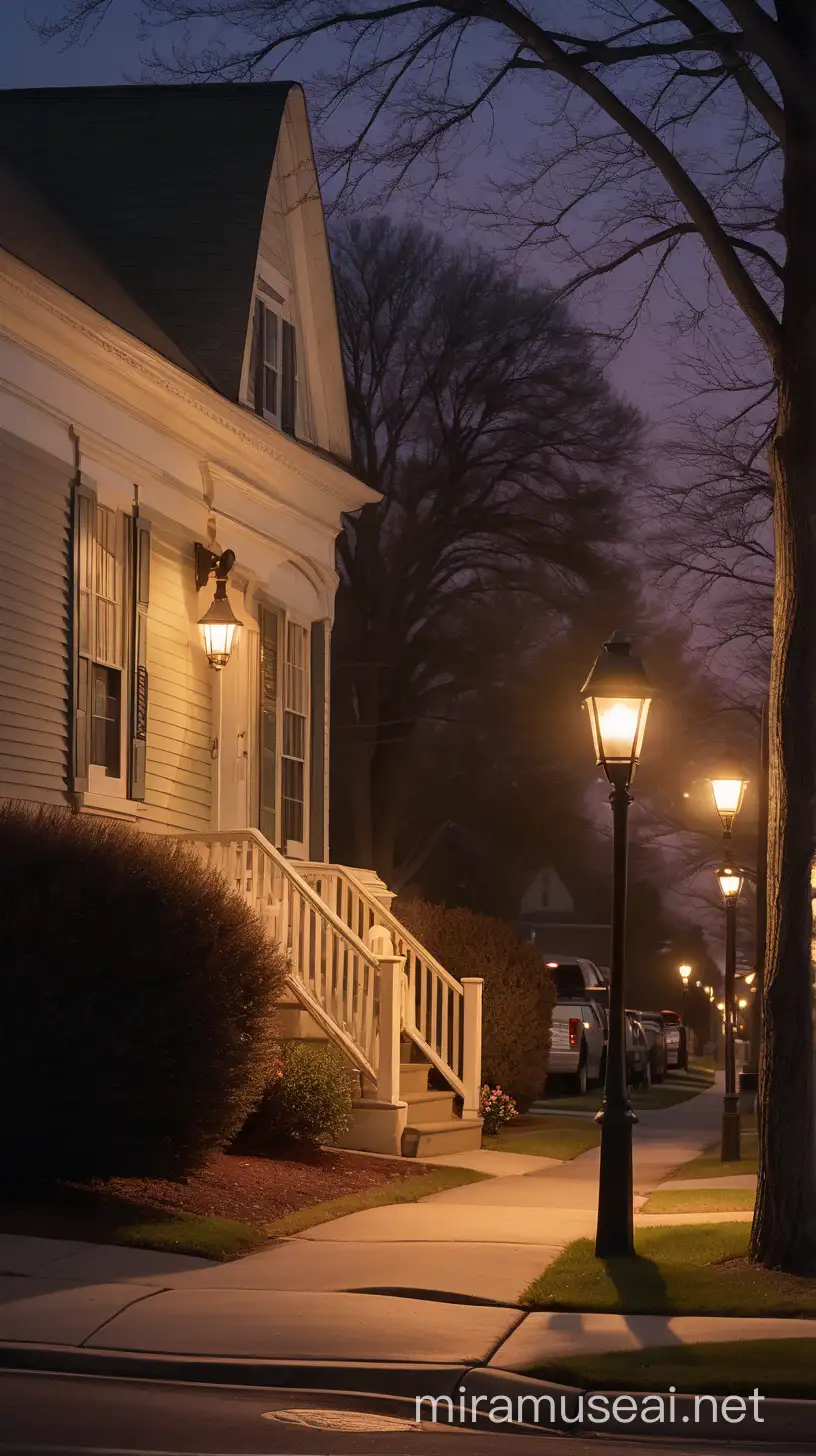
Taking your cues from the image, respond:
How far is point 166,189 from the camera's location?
2050cm

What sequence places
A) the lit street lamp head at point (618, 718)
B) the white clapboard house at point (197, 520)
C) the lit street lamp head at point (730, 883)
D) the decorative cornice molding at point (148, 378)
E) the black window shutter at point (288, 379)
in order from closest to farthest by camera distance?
1. the lit street lamp head at point (618, 718)
2. the decorative cornice molding at point (148, 378)
3. the white clapboard house at point (197, 520)
4. the black window shutter at point (288, 379)
5. the lit street lamp head at point (730, 883)

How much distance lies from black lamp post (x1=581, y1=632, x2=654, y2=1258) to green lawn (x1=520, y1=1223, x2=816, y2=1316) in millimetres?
293

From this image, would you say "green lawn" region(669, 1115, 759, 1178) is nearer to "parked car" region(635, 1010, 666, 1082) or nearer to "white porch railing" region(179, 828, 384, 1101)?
"white porch railing" region(179, 828, 384, 1101)

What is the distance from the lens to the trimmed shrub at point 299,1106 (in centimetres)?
1566

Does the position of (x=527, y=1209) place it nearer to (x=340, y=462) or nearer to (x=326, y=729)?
(x=326, y=729)

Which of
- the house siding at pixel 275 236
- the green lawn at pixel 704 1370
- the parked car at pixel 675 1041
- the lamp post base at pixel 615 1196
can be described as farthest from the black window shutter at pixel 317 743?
the parked car at pixel 675 1041

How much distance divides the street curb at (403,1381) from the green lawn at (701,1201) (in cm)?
687

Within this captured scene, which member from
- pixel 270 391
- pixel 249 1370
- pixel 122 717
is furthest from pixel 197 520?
pixel 249 1370

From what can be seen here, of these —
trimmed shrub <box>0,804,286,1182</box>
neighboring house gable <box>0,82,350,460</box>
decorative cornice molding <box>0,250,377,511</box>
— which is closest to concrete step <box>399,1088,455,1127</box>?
trimmed shrub <box>0,804,286,1182</box>

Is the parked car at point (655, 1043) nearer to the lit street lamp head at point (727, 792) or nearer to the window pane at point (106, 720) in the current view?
the lit street lamp head at point (727, 792)

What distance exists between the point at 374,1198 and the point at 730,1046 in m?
9.50

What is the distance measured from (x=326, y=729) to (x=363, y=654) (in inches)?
612

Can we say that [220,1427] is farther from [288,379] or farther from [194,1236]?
[288,379]

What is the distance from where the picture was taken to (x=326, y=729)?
74.5 ft
